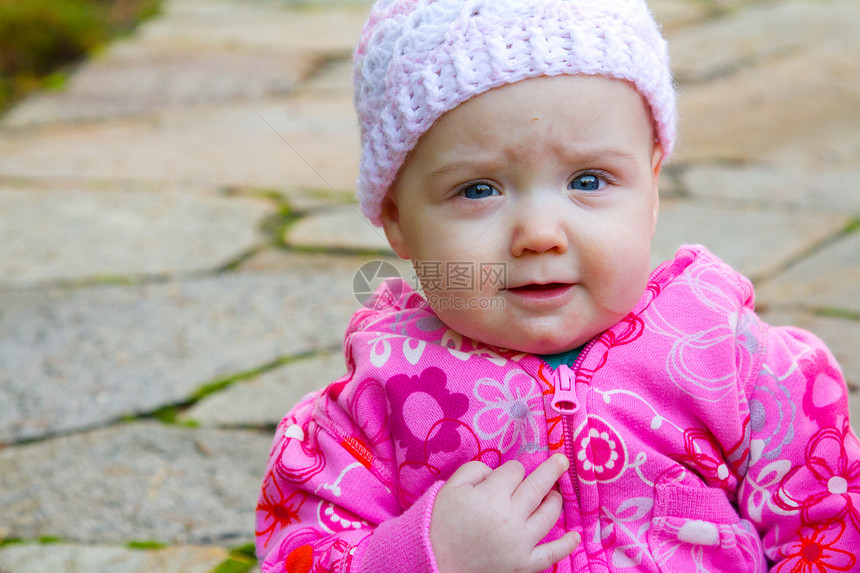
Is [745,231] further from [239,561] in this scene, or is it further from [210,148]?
[210,148]

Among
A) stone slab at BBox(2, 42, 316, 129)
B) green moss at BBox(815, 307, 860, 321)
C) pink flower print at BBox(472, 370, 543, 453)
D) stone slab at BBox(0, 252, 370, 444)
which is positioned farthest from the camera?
stone slab at BBox(2, 42, 316, 129)

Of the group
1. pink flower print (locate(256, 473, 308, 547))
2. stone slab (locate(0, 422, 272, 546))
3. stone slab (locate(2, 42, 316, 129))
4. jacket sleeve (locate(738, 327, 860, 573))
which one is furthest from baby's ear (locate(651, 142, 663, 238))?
stone slab (locate(2, 42, 316, 129))

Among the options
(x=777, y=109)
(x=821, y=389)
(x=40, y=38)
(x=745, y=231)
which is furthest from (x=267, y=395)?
(x=40, y=38)

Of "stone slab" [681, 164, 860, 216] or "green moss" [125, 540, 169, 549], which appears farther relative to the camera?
"stone slab" [681, 164, 860, 216]

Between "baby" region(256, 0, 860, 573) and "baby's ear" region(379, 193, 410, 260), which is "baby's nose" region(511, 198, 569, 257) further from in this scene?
"baby's ear" region(379, 193, 410, 260)

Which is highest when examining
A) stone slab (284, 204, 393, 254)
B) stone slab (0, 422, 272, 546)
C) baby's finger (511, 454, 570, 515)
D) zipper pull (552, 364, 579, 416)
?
zipper pull (552, 364, 579, 416)

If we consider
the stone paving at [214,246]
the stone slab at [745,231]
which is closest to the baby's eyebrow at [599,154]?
the stone paving at [214,246]

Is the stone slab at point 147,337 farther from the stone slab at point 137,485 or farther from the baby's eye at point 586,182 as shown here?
the baby's eye at point 586,182

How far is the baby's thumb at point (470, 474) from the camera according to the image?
1164 mm

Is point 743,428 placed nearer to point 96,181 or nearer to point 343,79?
point 96,181

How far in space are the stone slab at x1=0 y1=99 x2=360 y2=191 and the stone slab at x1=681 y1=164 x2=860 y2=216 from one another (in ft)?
3.99

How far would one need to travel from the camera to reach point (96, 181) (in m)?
3.34

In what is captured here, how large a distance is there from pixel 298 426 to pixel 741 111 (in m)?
2.99

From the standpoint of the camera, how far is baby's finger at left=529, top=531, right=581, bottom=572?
112cm
